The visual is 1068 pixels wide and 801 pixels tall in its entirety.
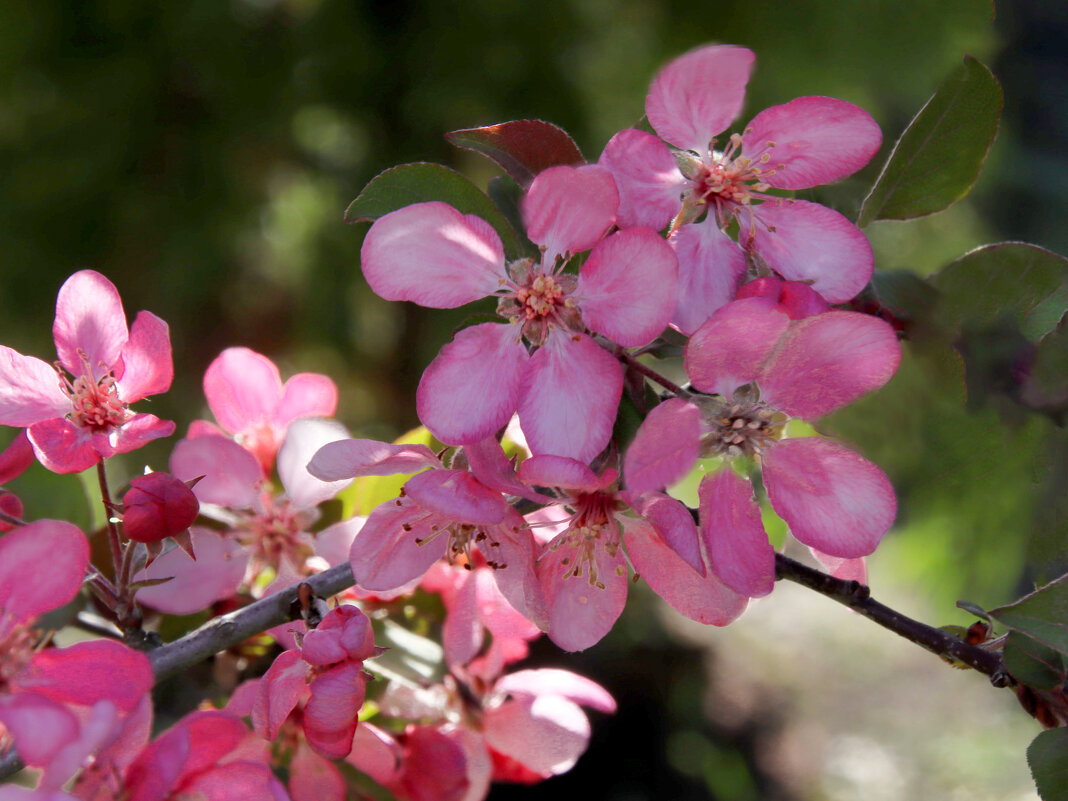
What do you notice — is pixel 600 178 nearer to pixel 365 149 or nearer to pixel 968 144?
pixel 968 144

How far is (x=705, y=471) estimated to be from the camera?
501mm

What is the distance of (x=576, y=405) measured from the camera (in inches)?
17.4

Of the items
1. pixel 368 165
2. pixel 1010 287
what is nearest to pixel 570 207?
pixel 1010 287

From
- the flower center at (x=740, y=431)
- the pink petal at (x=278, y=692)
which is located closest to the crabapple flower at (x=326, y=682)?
the pink petal at (x=278, y=692)

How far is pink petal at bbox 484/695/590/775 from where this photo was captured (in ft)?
2.19

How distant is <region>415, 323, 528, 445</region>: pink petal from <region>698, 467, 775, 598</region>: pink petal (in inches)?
4.7

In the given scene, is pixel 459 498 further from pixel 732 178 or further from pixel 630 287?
pixel 732 178

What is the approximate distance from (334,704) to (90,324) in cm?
28

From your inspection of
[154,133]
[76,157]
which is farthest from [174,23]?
[76,157]

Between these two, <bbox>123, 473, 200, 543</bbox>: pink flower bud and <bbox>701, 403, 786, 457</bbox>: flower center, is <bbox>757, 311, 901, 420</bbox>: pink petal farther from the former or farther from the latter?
<bbox>123, 473, 200, 543</bbox>: pink flower bud

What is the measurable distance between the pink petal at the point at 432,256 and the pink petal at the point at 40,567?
205mm

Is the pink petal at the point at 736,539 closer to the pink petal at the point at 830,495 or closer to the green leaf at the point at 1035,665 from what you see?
the pink petal at the point at 830,495

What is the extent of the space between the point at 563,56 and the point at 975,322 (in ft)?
7.15

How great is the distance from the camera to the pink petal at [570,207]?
433 mm
